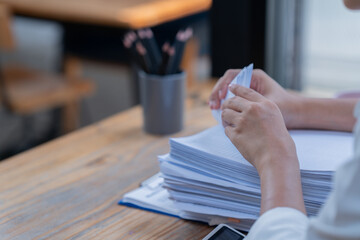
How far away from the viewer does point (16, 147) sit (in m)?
2.76

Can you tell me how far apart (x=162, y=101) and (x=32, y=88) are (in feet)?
4.30

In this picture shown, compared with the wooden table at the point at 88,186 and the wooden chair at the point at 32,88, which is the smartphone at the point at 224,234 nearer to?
the wooden table at the point at 88,186

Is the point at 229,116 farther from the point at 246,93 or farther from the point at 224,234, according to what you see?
the point at 224,234

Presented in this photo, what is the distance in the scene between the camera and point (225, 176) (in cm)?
67

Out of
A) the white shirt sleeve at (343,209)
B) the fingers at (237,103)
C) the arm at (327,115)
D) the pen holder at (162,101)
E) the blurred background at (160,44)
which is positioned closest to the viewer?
the white shirt sleeve at (343,209)

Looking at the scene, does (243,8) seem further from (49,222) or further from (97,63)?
(97,63)

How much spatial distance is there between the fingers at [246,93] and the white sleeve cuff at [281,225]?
19cm

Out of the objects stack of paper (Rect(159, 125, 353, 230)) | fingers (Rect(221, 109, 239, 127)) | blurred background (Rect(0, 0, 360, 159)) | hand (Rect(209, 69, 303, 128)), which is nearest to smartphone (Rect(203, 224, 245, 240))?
stack of paper (Rect(159, 125, 353, 230))

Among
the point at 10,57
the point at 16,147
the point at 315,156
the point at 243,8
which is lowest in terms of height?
the point at 16,147

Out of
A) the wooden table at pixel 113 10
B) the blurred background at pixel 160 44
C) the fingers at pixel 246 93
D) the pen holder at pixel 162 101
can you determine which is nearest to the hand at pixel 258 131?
the fingers at pixel 246 93

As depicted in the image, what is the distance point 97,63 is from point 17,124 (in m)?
0.81

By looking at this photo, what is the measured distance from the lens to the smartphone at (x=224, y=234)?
64 cm

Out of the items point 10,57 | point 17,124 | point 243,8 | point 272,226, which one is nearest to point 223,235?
point 272,226

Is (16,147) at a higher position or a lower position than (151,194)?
lower
